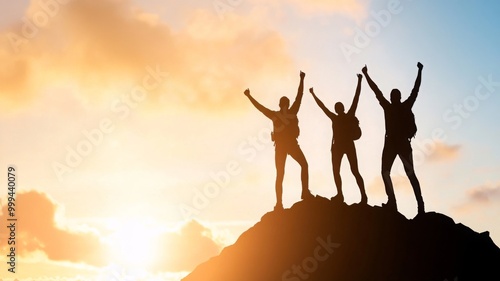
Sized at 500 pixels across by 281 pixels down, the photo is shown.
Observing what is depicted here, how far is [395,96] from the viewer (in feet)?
61.6

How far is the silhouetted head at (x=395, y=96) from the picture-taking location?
739 inches

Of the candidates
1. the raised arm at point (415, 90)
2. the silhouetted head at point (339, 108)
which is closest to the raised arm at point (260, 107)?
the silhouetted head at point (339, 108)

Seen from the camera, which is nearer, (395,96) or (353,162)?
(353,162)

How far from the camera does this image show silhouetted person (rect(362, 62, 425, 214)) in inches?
727

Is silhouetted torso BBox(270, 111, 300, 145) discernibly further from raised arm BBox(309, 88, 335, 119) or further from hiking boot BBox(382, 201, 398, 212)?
hiking boot BBox(382, 201, 398, 212)

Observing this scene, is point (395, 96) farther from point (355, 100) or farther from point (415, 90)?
point (355, 100)

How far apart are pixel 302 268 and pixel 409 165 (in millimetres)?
5065

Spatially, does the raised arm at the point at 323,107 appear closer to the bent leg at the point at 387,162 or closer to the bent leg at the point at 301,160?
the bent leg at the point at 301,160

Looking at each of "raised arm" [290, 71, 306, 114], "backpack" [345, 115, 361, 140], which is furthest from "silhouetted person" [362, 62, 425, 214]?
"raised arm" [290, 71, 306, 114]

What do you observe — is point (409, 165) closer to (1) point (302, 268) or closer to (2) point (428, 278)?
(2) point (428, 278)

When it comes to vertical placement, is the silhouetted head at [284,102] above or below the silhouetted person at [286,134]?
above

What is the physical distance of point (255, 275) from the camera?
62.0ft

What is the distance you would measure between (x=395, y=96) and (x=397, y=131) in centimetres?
126

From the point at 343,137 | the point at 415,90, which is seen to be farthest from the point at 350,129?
the point at 415,90
